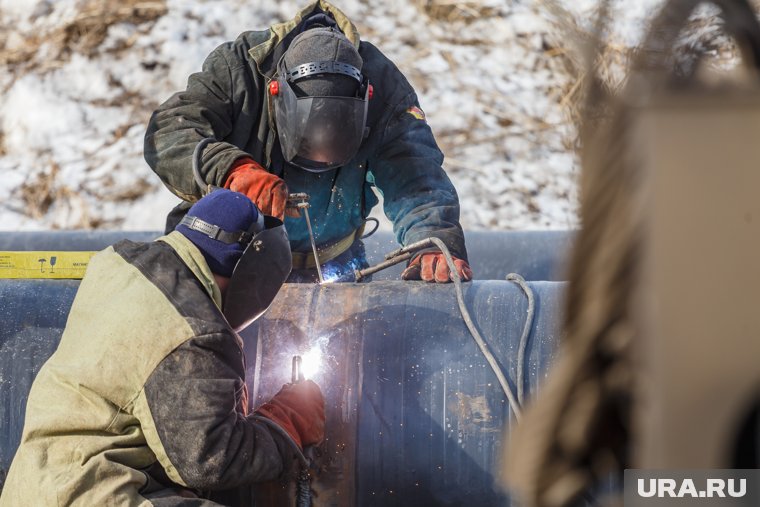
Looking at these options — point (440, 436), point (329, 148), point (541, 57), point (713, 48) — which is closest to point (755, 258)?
point (713, 48)

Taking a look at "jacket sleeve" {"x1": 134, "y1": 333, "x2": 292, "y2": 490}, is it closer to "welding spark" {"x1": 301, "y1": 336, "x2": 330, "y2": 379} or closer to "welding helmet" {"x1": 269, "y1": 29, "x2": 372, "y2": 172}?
"welding spark" {"x1": 301, "y1": 336, "x2": 330, "y2": 379}

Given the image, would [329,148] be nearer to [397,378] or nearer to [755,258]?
[397,378]

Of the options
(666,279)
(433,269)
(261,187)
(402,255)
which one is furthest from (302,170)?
(666,279)

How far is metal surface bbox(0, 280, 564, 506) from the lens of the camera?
2973 mm

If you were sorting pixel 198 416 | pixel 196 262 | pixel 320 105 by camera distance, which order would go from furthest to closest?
pixel 320 105 → pixel 196 262 → pixel 198 416

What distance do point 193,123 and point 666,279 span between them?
10.3ft

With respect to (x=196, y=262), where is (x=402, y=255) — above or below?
below

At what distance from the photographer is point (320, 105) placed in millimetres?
3615

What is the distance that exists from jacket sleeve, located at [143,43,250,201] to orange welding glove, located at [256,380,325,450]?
101cm

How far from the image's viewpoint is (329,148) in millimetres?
3715

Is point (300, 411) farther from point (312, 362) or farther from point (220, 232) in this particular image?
point (220, 232)

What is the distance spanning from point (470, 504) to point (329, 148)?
1377mm

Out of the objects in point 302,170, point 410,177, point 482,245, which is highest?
point 302,170

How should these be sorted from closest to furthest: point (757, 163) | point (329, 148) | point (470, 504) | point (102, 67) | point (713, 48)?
point (757, 163), point (713, 48), point (470, 504), point (329, 148), point (102, 67)
